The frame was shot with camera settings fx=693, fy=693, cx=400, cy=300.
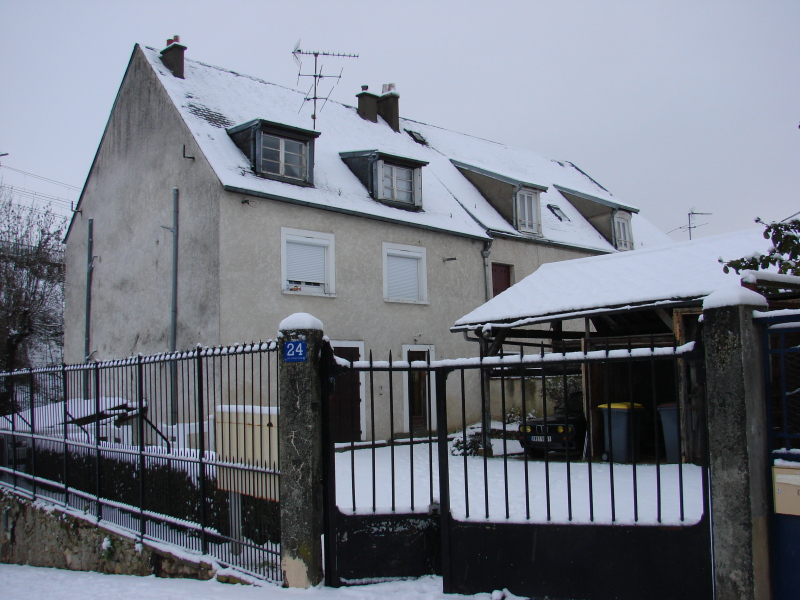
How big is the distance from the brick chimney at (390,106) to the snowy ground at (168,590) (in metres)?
17.0

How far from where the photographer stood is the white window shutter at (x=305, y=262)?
597 inches

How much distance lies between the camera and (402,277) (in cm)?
1738

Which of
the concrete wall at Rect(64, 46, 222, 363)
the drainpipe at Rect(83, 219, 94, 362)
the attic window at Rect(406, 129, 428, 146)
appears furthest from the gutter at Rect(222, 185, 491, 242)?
the drainpipe at Rect(83, 219, 94, 362)

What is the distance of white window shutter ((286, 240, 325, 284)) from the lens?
15.2 m

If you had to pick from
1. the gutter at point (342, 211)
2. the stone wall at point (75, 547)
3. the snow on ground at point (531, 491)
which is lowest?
the stone wall at point (75, 547)

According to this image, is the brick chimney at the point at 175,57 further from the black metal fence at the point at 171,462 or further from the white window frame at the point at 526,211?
the white window frame at the point at 526,211

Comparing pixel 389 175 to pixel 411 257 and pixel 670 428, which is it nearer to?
pixel 411 257

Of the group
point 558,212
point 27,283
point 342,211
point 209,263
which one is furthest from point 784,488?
point 27,283

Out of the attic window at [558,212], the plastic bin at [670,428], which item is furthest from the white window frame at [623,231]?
the plastic bin at [670,428]

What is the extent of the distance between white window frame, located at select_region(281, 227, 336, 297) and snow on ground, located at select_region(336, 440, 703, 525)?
166 inches

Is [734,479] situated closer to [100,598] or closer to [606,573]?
[606,573]

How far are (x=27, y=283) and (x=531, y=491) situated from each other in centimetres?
2361

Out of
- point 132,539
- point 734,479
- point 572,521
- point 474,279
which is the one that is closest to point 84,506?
point 132,539

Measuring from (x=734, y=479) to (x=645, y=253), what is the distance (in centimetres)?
970
